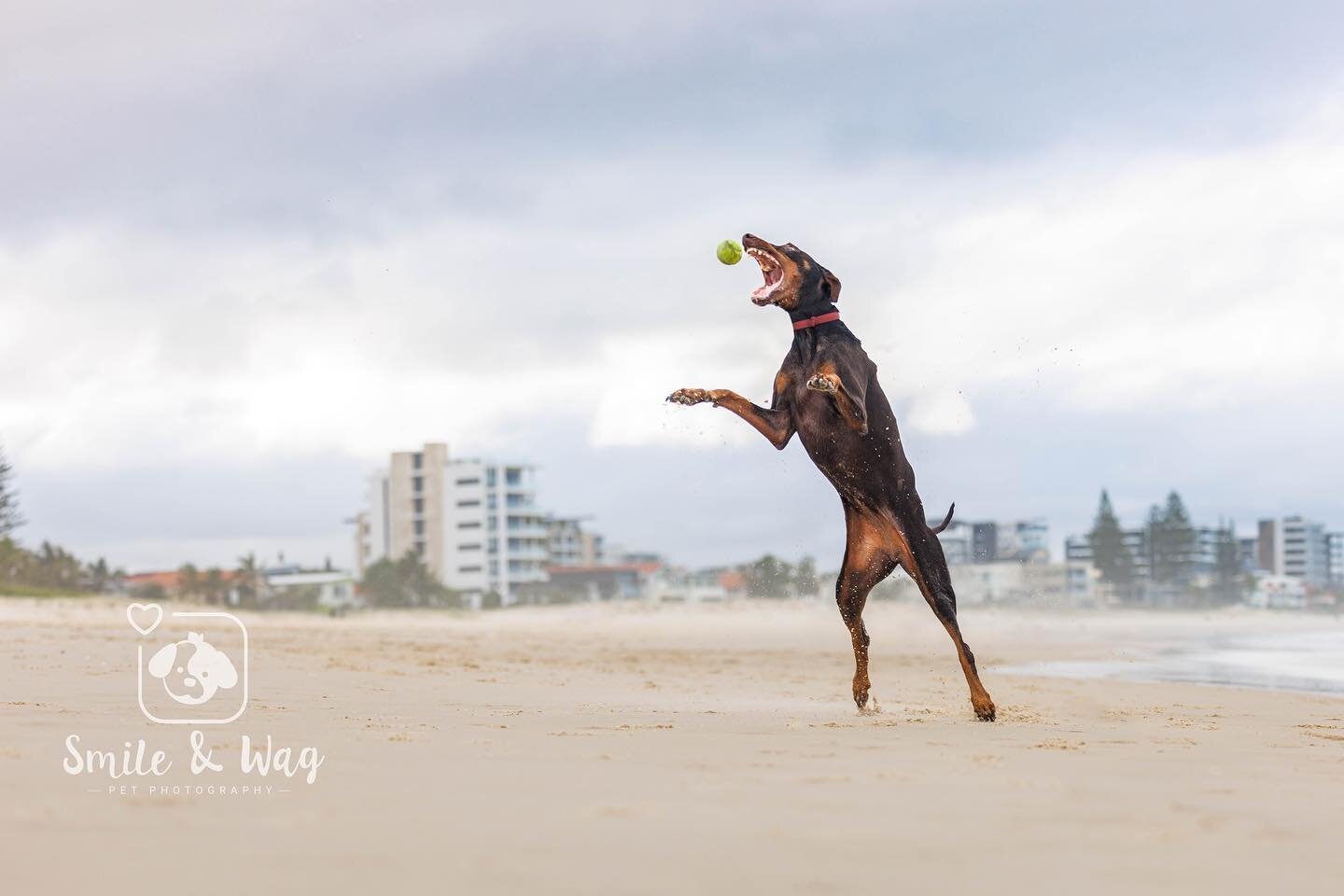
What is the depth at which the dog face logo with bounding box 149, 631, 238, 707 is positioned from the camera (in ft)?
22.4

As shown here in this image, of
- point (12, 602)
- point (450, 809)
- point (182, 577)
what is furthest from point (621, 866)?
point (182, 577)

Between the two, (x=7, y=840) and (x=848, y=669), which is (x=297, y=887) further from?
(x=848, y=669)

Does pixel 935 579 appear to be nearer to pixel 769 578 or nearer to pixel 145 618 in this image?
pixel 145 618

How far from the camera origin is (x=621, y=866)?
113 inches

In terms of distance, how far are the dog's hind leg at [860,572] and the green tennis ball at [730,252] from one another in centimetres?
159

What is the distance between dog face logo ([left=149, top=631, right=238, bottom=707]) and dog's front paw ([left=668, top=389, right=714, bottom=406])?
276 centimetres

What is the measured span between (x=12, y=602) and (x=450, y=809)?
29834 mm

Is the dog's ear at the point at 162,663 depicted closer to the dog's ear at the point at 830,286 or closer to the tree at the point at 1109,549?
the dog's ear at the point at 830,286

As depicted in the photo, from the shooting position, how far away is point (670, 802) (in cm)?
353

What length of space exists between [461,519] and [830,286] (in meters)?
83.9

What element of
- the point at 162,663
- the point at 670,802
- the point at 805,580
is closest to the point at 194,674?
the point at 162,663

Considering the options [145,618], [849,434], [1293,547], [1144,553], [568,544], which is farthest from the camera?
[1293,547]

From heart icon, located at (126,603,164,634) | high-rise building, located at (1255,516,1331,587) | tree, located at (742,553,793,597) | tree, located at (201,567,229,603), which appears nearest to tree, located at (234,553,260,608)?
tree, located at (201,567,229,603)

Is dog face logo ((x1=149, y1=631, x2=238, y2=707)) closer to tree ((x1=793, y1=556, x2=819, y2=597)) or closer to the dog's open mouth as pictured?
the dog's open mouth
